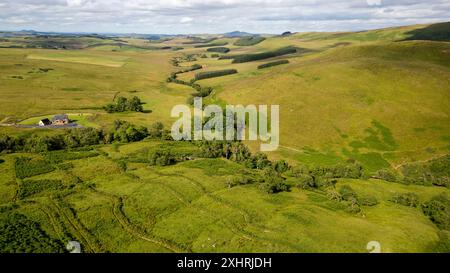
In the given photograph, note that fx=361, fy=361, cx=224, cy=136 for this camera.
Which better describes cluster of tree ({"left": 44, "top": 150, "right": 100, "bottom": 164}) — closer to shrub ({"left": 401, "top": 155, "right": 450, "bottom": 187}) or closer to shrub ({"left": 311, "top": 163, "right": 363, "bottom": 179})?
shrub ({"left": 311, "top": 163, "right": 363, "bottom": 179})

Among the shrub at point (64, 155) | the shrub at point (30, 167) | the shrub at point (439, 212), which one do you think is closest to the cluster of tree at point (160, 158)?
the shrub at point (64, 155)

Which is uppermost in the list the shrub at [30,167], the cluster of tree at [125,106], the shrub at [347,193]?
the cluster of tree at [125,106]

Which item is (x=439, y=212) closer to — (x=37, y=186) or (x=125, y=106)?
(x=37, y=186)

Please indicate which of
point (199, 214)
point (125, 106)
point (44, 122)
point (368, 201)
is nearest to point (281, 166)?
point (368, 201)

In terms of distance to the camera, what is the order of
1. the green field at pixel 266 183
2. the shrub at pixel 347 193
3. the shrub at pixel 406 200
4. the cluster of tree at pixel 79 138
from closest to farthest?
the green field at pixel 266 183 < the shrub at pixel 347 193 < the shrub at pixel 406 200 < the cluster of tree at pixel 79 138

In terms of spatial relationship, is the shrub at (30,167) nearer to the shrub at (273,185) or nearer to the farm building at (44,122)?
the farm building at (44,122)

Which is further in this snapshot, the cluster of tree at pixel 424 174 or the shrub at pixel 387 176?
the shrub at pixel 387 176
